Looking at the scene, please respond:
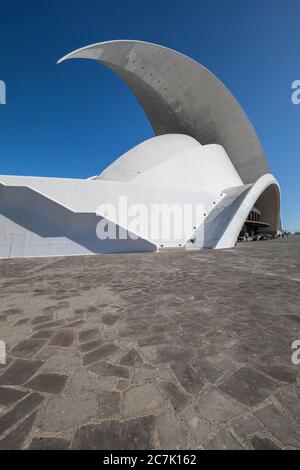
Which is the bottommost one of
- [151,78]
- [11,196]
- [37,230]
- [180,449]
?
[180,449]

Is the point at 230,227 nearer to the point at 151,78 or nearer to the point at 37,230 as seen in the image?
the point at 37,230

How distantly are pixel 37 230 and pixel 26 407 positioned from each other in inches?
432

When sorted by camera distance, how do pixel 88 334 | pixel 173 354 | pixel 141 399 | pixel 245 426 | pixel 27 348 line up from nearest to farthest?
pixel 245 426 → pixel 141 399 → pixel 173 354 → pixel 27 348 → pixel 88 334

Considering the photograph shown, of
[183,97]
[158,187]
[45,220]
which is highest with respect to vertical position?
[183,97]

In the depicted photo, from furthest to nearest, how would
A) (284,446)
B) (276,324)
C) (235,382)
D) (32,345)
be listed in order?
(276,324), (32,345), (235,382), (284,446)

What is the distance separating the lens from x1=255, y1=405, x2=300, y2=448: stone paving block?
1196 millimetres

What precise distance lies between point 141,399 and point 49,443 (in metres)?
0.59

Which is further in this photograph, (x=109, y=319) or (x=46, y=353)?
(x=109, y=319)

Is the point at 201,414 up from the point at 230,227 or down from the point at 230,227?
down

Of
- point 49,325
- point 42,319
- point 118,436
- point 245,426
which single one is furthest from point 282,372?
point 42,319

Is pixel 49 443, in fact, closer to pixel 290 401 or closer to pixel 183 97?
pixel 290 401

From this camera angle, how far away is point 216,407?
1.40 m

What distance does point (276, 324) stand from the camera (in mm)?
2621

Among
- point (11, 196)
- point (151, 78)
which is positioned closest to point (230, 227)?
point (11, 196)
